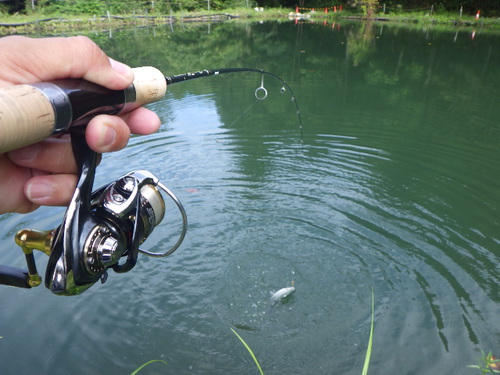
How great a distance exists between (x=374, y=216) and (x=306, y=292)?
145 cm

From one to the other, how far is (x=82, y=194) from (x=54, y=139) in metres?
0.30

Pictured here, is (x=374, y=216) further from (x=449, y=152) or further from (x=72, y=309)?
(x=72, y=309)

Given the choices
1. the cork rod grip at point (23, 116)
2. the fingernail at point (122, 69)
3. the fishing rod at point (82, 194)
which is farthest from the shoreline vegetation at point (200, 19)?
the cork rod grip at point (23, 116)

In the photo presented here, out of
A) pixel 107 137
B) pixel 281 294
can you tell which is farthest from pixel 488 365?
pixel 107 137

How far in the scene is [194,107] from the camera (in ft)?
26.9

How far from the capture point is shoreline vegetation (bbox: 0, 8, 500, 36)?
936 inches

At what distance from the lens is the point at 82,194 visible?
138cm

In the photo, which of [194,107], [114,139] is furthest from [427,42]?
[114,139]

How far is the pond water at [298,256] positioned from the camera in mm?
2775

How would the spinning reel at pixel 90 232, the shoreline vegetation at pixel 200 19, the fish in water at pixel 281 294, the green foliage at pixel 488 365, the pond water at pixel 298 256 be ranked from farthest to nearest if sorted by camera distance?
the shoreline vegetation at pixel 200 19
the fish in water at pixel 281 294
the pond water at pixel 298 256
the green foliage at pixel 488 365
the spinning reel at pixel 90 232

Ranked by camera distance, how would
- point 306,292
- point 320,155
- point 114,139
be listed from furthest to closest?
point 320,155 < point 306,292 < point 114,139

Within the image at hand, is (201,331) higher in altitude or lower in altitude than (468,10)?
lower

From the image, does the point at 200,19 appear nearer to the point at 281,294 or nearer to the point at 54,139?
the point at 281,294

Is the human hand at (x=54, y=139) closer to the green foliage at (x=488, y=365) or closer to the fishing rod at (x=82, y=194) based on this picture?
the fishing rod at (x=82, y=194)
